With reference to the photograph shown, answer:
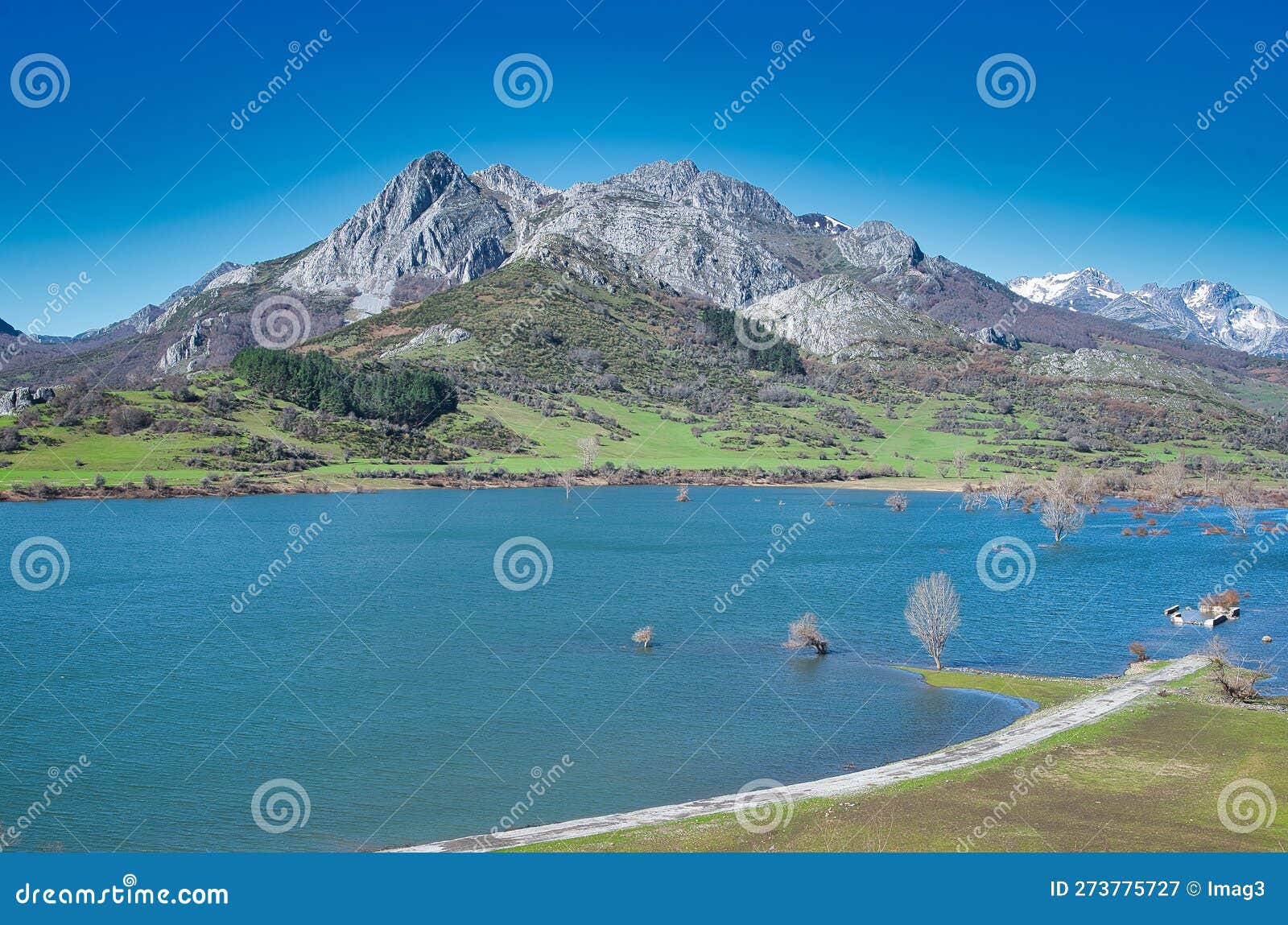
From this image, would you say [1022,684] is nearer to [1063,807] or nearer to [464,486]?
[1063,807]

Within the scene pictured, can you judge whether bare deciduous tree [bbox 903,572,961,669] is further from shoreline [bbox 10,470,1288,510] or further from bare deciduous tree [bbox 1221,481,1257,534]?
shoreline [bbox 10,470,1288,510]

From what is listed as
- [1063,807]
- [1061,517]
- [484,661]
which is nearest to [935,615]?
[1063,807]

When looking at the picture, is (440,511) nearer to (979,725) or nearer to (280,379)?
(280,379)

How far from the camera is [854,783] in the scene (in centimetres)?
2880

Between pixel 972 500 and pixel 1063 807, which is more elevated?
pixel 972 500

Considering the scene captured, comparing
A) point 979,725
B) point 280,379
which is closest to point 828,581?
point 979,725

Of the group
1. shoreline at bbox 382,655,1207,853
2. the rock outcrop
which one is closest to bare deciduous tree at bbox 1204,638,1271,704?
shoreline at bbox 382,655,1207,853

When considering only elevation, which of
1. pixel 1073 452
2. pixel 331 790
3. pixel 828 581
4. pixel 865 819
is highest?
pixel 1073 452

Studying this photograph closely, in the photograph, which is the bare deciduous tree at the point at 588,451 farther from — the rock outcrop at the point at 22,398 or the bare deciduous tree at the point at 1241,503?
the bare deciduous tree at the point at 1241,503

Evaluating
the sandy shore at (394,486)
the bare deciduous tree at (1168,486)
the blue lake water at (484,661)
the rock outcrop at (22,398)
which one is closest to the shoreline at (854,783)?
the blue lake water at (484,661)

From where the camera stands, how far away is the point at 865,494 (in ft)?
486

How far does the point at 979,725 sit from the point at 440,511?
3485 inches

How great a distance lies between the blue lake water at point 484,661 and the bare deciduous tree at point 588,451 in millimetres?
57938

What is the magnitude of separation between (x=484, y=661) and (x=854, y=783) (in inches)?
948
